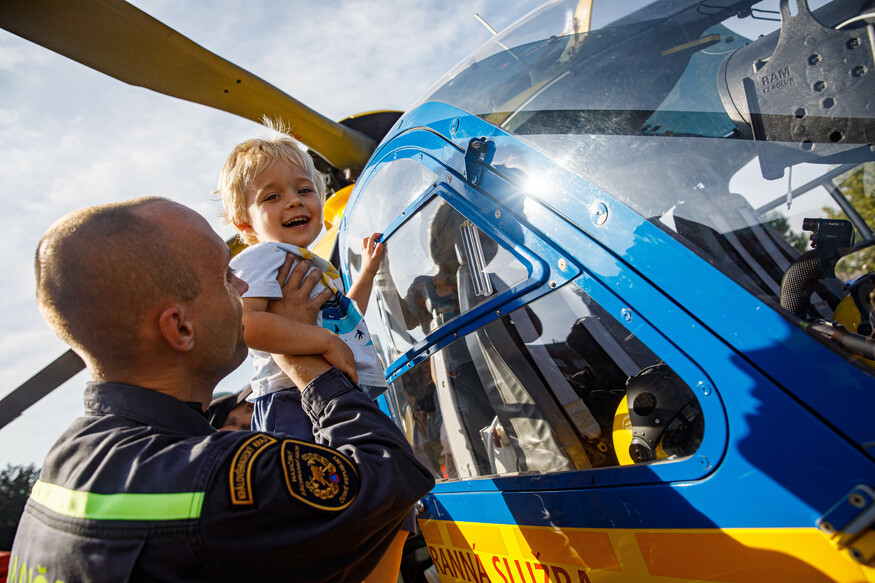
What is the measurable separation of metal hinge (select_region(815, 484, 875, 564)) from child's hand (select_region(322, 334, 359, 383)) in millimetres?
1109

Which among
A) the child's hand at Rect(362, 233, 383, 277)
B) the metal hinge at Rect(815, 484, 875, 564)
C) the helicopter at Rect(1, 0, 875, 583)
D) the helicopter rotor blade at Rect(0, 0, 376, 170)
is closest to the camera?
the metal hinge at Rect(815, 484, 875, 564)

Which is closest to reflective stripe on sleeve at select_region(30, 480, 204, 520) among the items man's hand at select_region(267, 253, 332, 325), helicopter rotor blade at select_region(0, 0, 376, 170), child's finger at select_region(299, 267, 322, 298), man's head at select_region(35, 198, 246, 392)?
man's head at select_region(35, 198, 246, 392)

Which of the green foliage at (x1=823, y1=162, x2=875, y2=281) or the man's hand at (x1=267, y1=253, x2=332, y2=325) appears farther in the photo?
the man's hand at (x1=267, y1=253, x2=332, y2=325)

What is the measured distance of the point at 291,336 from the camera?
58.5 inches

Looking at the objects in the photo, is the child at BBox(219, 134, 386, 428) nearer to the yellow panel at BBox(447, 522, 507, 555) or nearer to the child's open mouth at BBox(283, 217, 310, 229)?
the child's open mouth at BBox(283, 217, 310, 229)

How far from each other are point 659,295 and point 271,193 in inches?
52.1

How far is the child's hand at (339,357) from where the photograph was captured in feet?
4.97

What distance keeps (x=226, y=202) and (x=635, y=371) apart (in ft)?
4.93

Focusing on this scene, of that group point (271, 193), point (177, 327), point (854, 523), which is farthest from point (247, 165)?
point (854, 523)

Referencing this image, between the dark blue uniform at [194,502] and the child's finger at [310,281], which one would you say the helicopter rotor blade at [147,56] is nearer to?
the child's finger at [310,281]

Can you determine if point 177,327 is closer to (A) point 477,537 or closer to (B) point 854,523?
(A) point 477,537

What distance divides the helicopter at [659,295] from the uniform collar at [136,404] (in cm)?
87

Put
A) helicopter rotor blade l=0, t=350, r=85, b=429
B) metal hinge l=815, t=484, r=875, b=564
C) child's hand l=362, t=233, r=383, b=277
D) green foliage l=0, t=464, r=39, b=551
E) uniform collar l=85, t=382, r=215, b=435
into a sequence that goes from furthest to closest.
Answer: green foliage l=0, t=464, r=39, b=551
helicopter rotor blade l=0, t=350, r=85, b=429
child's hand l=362, t=233, r=383, b=277
uniform collar l=85, t=382, r=215, b=435
metal hinge l=815, t=484, r=875, b=564

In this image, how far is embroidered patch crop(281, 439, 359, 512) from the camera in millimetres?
1063
